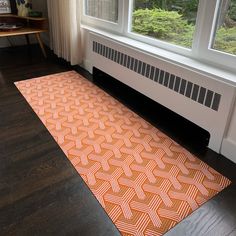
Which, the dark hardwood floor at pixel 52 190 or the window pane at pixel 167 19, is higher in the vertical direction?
the window pane at pixel 167 19

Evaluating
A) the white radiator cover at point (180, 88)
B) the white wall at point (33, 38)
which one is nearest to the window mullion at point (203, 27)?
the white radiator cover at point (180, 88)

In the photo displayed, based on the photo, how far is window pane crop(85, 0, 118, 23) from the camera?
2507mm

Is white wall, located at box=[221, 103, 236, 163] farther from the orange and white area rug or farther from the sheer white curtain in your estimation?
the sheer white curtain

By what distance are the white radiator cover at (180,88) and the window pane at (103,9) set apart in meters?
0.29

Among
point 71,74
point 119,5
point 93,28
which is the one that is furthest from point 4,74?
point 119,5

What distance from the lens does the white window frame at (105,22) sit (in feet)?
7.79

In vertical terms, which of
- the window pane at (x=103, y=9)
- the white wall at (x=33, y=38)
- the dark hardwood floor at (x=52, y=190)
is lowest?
the dark hardwood floor at (x=52, y=190)

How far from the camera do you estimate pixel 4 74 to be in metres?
2.87

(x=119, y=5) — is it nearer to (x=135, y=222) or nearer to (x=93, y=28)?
(x=93, y=28)

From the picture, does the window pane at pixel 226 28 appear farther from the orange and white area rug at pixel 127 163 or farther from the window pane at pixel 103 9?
the window pane at pixel 103 9

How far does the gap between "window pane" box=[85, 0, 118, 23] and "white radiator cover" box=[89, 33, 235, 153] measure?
0.96ft

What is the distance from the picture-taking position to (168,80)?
187 cm

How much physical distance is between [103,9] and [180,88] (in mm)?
1450

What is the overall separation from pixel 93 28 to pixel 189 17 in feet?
4.17
